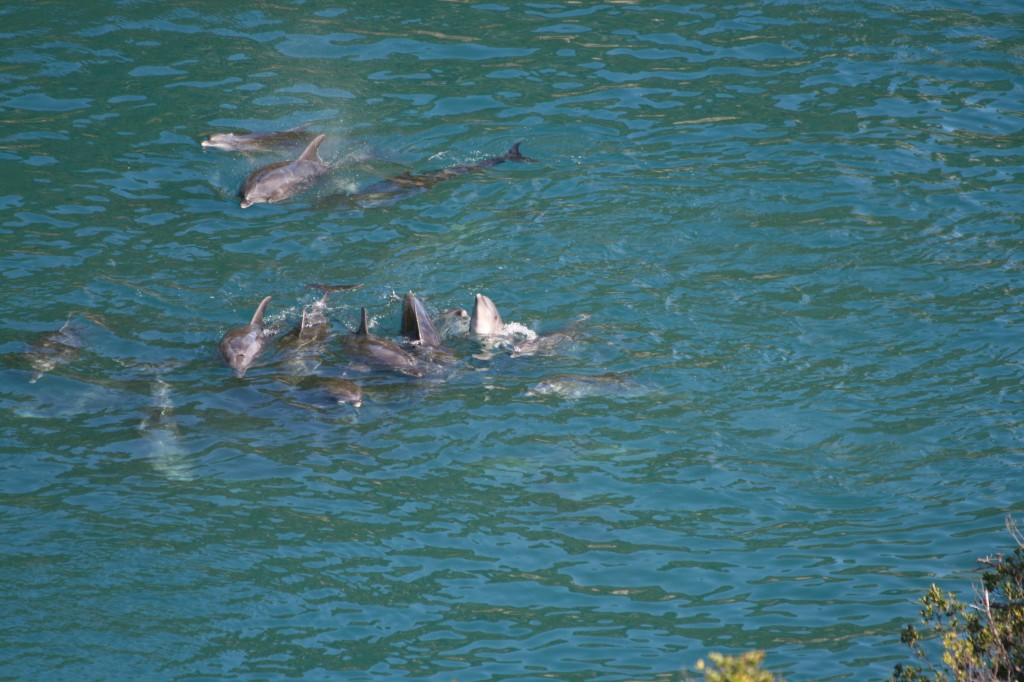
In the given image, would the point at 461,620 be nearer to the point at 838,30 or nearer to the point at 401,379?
the point at 401,379

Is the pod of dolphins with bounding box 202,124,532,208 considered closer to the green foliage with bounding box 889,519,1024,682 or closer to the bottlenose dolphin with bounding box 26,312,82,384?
the bottlenose dolphin with bounding box 26,312,82,384

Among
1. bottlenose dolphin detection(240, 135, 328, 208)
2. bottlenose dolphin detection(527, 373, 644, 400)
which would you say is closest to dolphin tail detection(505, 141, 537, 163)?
bottlenose dolphin detection(240, 135, 328, 208)

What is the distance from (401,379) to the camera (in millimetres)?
8430

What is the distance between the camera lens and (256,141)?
471 inches

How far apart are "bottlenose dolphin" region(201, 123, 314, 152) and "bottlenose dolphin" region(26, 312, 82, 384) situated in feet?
12.0

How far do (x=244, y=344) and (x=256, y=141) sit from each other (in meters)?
4.24

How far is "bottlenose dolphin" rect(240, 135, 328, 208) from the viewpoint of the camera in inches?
434

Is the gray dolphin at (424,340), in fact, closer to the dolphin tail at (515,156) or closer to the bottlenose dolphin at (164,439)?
the bottlenose dolphin at (164,439)

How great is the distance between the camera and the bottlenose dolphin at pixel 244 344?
27.8 feet

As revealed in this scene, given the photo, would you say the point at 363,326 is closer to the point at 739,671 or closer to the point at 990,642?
the point at 990,642

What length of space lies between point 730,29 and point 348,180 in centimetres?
667

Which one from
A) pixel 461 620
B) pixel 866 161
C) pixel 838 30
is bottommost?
pixel 461 620

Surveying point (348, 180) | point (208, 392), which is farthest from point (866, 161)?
point (208, 392)

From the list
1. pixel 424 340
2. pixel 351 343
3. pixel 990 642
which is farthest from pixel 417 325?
pixel 990 642
